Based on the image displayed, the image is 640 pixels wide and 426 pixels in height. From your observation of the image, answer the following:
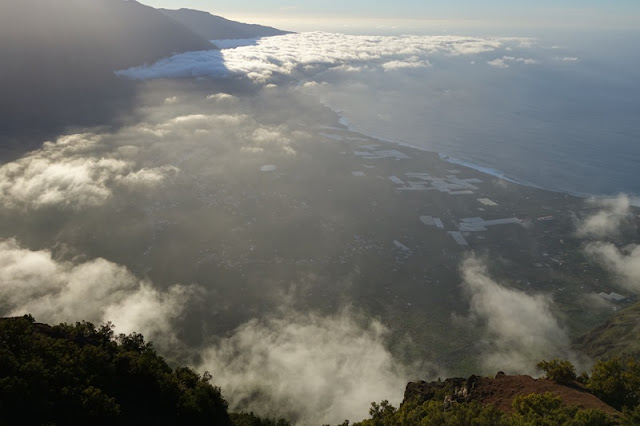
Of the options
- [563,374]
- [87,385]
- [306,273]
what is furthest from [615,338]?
[87,385]

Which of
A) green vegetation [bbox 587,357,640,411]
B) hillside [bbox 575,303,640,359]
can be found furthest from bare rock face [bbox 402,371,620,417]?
hillside [bbox 575,303,640,359]

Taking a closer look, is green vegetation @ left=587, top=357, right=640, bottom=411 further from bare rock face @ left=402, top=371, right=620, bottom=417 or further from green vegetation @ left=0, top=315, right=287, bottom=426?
green vegetation @ left=0, top=315, right=287, bottom=426

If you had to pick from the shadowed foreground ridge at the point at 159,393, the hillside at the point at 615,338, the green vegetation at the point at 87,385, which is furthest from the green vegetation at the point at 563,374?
the hillside at the point at 615,338

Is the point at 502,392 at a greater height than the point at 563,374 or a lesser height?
lesser

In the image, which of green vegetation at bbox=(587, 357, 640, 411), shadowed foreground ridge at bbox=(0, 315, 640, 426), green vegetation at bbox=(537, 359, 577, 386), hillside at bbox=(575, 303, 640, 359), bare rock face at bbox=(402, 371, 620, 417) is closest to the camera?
shadowed foreground ridge at bbox=(0, 315, 640, 426)

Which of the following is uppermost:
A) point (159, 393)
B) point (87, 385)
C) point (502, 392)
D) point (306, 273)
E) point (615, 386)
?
point (87, 385)

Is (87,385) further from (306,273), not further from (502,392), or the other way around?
(306,273)

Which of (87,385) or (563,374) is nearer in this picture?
(87,385)
